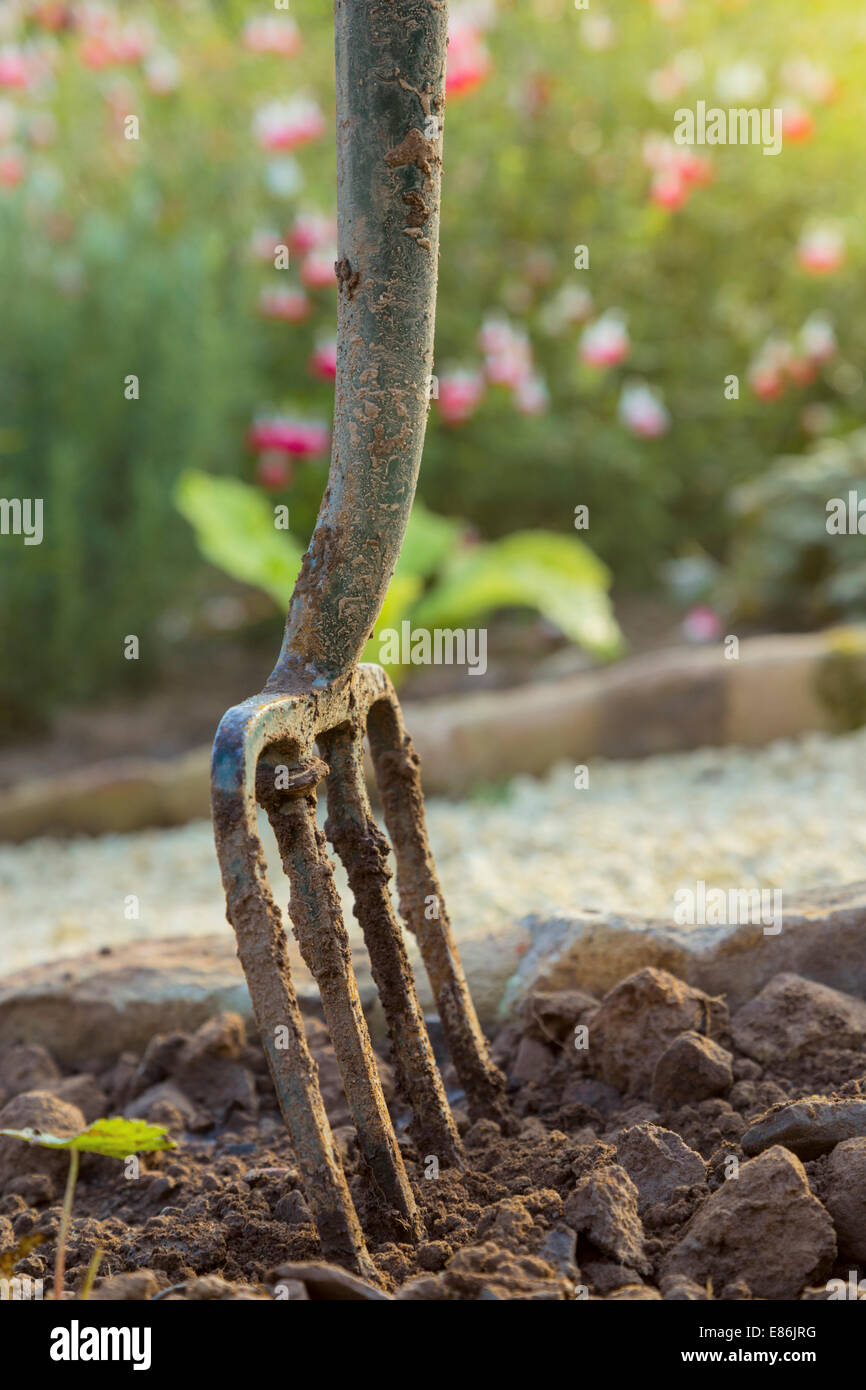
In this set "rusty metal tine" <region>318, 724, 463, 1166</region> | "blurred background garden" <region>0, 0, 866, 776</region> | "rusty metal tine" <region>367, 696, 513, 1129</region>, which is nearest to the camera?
"rusty metal tine" <region>318, 724, 463, 1166</region>

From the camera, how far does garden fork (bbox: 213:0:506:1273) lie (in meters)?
1.13

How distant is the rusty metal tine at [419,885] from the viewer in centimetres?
154

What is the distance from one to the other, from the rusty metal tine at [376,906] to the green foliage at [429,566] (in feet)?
7.99

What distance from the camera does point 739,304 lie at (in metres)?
5.98

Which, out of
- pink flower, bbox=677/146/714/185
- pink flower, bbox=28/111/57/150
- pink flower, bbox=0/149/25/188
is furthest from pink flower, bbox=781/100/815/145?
pink flower, bbox=28/111/57/150

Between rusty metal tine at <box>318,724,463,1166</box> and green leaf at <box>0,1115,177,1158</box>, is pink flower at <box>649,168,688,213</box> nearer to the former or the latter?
rusty metal tine at <box>318,724,463,1166</box>

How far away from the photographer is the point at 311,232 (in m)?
4.84

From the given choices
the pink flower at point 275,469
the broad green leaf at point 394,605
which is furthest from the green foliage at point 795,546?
the pink flower at point 275,469

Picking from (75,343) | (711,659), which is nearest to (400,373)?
(711,659)

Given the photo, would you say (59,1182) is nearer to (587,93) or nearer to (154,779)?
(154,779)

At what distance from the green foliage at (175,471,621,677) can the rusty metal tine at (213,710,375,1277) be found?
272 centimetres

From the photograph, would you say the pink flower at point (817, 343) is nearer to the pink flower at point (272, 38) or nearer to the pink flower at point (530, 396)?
the pink flower at point (530, 396)

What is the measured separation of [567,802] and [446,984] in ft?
6.81

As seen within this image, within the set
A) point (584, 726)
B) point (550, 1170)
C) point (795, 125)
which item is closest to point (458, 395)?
point (584, 726)
